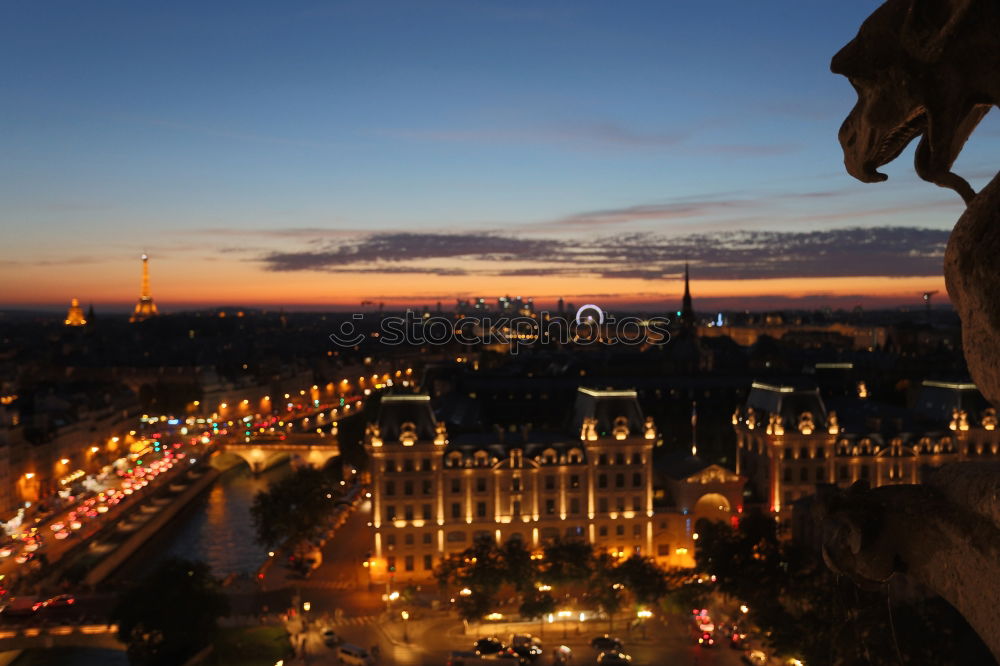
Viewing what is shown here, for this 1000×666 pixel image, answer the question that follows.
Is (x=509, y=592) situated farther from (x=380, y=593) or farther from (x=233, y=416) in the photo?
(x=233, y=416)

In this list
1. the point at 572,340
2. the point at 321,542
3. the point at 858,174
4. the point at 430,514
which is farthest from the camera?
the point at 572,340

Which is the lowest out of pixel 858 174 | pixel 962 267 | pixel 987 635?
Answer: pixel 987 635

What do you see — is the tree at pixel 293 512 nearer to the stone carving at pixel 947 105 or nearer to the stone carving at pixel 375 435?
the stone carving at pixel 375 435

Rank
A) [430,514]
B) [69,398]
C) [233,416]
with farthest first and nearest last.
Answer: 1. [233,416]
2. [69,398]
3. [430,514]

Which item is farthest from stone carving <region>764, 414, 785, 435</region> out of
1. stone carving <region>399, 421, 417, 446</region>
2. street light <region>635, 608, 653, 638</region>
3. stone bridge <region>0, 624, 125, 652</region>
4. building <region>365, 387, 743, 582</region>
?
stone bridge <region>0, 624, 125, 652</region>

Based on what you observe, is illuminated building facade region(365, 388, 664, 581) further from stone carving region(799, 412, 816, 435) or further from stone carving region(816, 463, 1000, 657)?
stone carving region(816, 463, 1000, 657)

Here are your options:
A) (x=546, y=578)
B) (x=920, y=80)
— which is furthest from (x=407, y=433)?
(x=920, y=80)

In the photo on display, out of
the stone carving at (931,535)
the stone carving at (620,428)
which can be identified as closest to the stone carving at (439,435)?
the stone carving at (620,428)

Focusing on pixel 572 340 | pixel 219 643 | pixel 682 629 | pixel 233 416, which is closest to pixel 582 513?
pixel 682 629
